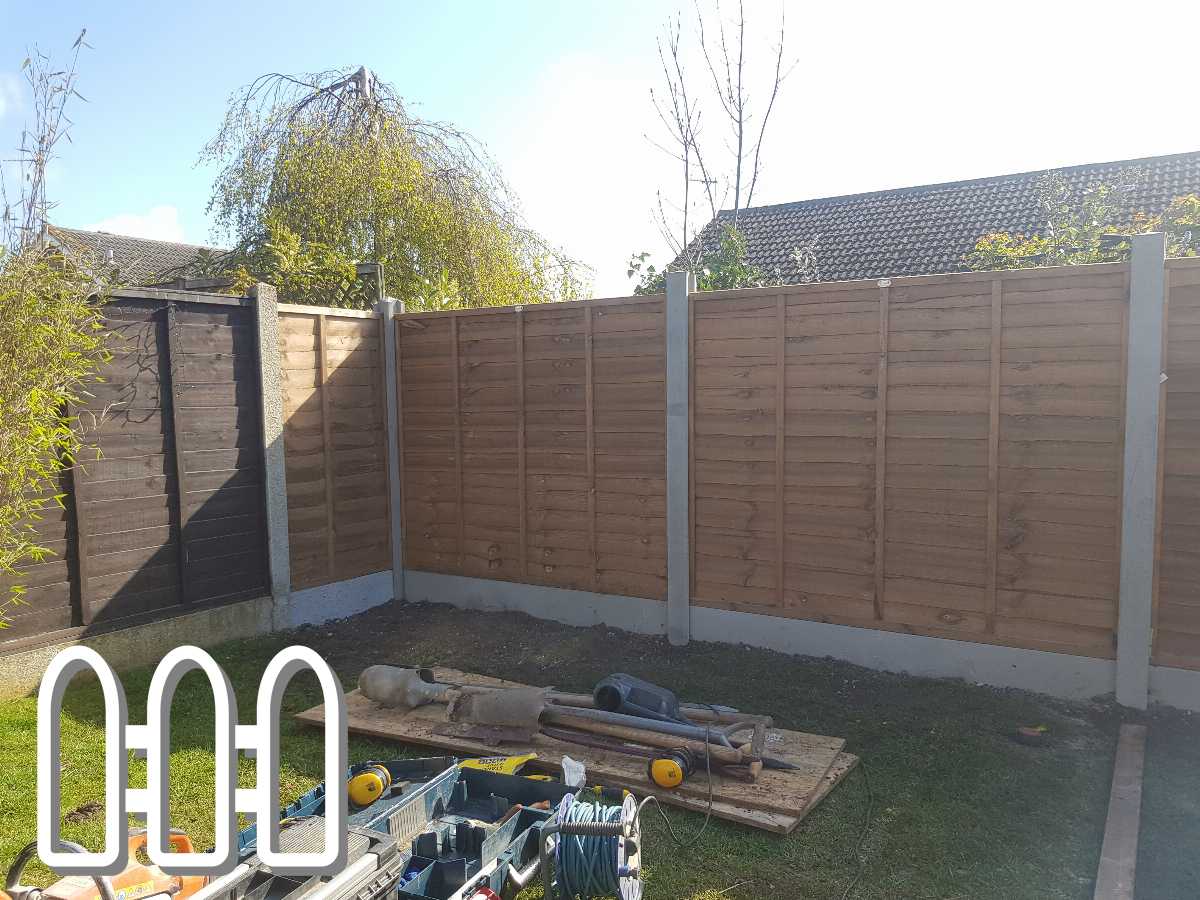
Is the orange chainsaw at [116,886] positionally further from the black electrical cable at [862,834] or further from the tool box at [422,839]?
the black electrical cable at [862,834]

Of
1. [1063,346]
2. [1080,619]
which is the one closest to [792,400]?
[1063,346]

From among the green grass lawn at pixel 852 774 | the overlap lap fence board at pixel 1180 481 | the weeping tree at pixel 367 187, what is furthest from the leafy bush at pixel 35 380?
the overlap lap fence board at pixel 1180 481

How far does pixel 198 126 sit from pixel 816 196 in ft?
38.8

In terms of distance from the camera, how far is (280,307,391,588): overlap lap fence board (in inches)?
283

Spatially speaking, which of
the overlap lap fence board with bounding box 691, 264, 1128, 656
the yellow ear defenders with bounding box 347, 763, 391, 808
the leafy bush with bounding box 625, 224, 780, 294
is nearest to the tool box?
the yellow ear defenders with bounding box 347, 763, 391, 808

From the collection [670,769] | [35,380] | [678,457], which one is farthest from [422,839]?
[678,457]

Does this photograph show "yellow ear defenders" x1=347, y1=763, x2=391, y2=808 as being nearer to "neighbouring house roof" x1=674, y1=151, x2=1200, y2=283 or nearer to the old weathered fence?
the old weathered fence

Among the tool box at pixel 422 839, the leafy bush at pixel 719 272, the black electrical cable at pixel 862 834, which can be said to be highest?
the leafy bush at pixel 719 272

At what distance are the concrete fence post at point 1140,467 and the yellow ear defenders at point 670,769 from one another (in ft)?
9.30

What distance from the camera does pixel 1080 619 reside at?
206 inches

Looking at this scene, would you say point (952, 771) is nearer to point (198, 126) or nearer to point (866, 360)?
point (866, 360)

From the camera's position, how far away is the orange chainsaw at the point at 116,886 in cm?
219

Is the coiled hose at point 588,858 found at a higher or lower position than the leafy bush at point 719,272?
lower

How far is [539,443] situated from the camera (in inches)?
282
